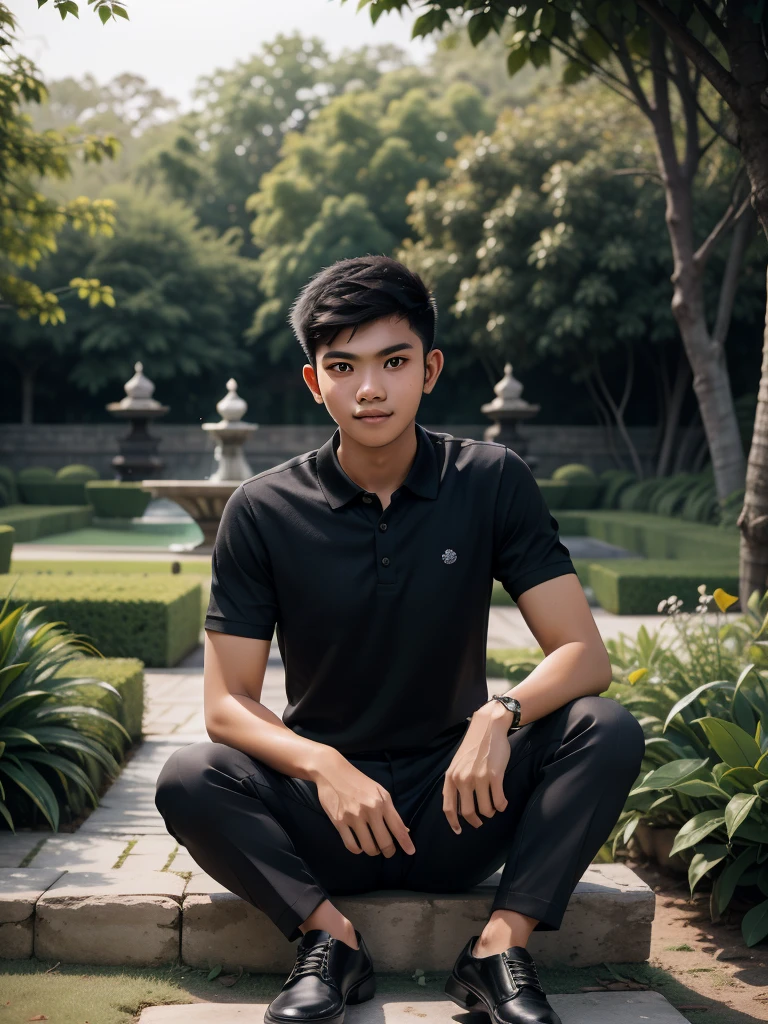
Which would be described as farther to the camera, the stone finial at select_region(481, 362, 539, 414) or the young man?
the stone finial at select_region(481, 362, 539, 414)

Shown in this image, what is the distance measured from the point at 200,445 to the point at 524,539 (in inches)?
988

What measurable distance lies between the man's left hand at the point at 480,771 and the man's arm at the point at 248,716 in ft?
0.88

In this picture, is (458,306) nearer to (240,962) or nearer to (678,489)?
(678,489)

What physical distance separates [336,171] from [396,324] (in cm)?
2766

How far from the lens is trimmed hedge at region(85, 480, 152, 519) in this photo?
66.2ft

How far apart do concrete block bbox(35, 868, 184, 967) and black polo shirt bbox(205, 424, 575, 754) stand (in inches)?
22.1

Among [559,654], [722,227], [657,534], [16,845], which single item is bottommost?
[657,534]

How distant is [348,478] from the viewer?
279cm

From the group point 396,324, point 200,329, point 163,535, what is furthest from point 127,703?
point 200,329

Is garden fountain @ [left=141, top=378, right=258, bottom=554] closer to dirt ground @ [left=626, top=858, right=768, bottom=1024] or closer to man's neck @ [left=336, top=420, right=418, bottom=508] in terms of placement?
dirt ground @ [left=626, top=858, right=768, bottom=1024]

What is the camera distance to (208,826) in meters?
2.55

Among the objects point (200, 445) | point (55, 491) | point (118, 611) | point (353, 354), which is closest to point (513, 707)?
point (353, 354)

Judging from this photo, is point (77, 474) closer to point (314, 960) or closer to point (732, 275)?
point (732, 275)

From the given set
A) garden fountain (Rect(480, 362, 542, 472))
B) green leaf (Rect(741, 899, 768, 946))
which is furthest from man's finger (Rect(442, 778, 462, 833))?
garden fountain (Rect(480, 362, 542, 472))
